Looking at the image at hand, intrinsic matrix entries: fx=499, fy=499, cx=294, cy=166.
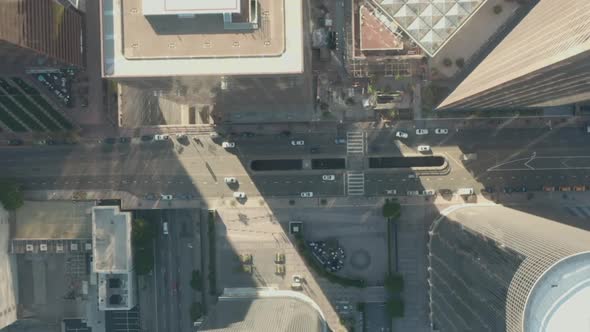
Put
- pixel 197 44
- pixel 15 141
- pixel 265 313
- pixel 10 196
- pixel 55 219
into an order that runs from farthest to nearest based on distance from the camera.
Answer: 1. pixel 15 141
2. pixel 55 219
3. pixel 10 196
4. pixel 265 313
5. pixel 197 44

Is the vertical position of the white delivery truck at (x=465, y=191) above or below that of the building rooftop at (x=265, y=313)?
above

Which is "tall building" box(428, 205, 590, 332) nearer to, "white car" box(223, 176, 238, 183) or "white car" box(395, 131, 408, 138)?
"white car" box(395, 131, 408, 138)

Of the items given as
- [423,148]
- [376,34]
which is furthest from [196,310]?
[376,34]

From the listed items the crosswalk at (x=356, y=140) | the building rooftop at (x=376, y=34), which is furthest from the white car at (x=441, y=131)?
the building rooftop at (x=376, y=34)

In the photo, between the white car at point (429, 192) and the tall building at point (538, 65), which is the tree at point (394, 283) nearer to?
the white car at point (429, 192)

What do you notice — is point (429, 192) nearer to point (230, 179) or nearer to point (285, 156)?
point (285, 156)

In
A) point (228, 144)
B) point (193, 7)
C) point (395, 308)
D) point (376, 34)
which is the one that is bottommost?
point (395, 308)

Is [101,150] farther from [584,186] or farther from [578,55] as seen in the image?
[584,186]
